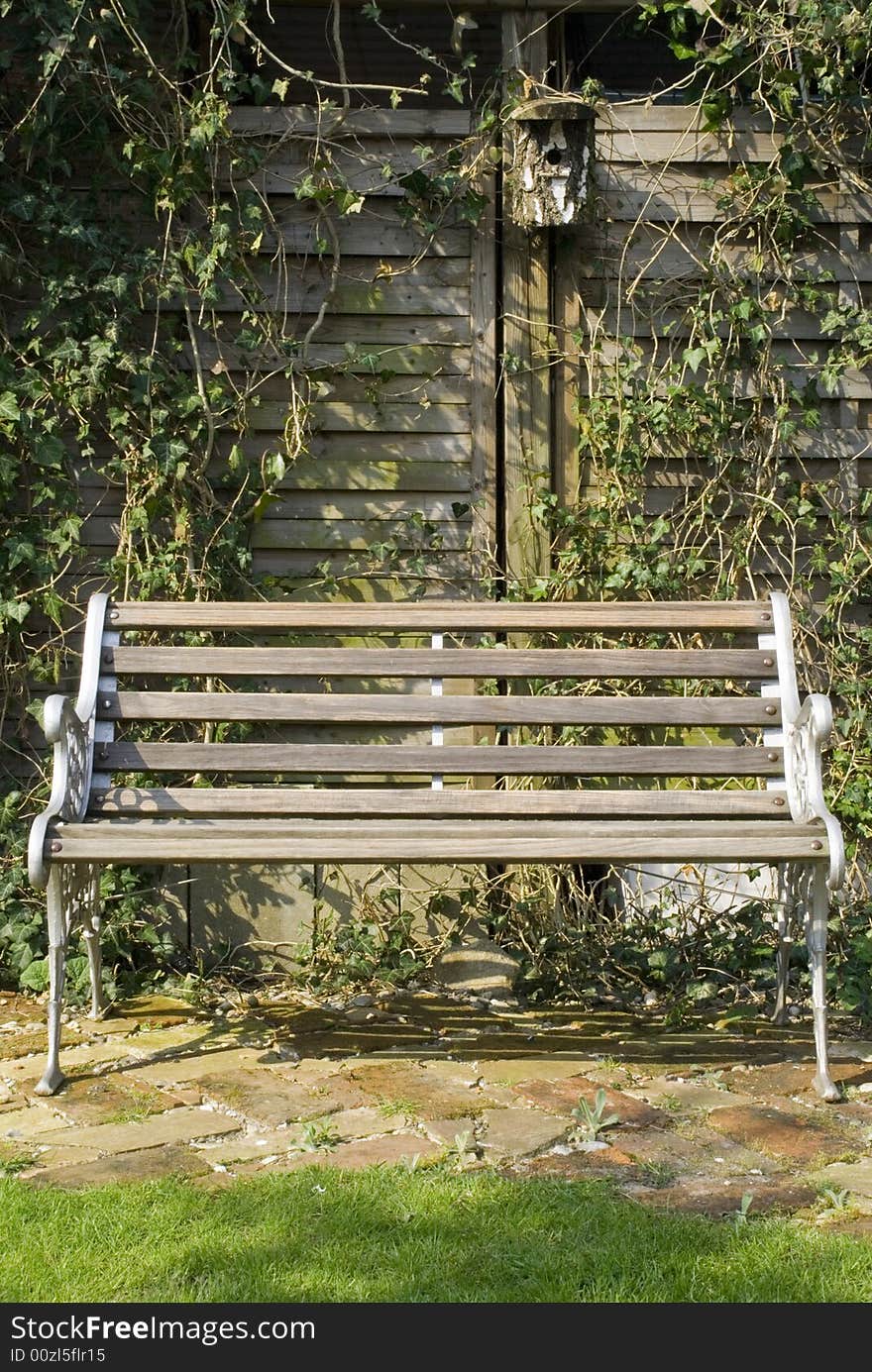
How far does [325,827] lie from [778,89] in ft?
10.2

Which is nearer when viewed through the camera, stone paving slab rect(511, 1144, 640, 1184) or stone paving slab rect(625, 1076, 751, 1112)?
stone paving slab rect(511, 1144, 640, 1184)

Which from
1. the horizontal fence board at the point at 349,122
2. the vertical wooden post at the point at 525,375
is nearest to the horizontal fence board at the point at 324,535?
the vertical wooden post at the point at 525,375

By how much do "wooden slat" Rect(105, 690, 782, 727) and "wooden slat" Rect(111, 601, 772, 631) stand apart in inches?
8.5

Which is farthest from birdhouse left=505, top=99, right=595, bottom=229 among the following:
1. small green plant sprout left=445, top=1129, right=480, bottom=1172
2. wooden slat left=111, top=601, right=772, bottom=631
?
small green plant sprout left=445, top=1129, right=480, bottom=1172

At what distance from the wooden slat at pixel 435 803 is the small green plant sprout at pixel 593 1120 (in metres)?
0.83

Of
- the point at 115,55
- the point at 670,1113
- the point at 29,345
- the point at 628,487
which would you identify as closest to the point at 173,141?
the point at 115,55

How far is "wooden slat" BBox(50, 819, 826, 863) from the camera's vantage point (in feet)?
11.3

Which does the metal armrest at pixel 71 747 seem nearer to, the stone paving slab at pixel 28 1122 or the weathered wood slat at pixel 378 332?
the stone paving slab at pixel 28 1122

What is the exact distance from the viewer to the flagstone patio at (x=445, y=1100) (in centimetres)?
300

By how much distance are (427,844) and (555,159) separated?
2.59 m

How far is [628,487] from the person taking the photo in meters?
5.01

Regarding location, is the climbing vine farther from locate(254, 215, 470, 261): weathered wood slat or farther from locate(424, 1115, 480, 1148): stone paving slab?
locate(424, 1115, 480, 1148): stone paving slab

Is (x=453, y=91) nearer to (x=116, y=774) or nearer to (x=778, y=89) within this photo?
(x=778, y=89)

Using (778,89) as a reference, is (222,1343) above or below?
below
